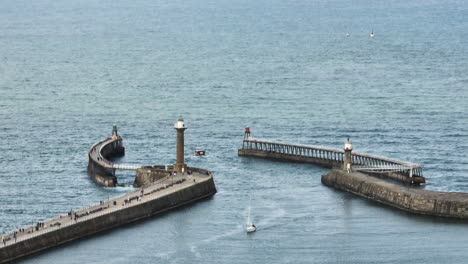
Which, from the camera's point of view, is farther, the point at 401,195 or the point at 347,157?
the point at 347,157

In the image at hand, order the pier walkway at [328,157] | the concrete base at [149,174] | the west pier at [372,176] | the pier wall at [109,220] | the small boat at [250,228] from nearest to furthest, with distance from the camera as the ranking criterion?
the pier wall at [109,220] < the small boat at [250,228] < the west pier at [372,176] < the concrete base at [149,174] < the pier walkway at [328,157]

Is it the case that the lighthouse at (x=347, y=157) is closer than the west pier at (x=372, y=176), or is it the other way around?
the west pier at (x=372, y=176)

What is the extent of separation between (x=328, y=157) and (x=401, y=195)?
23.2 metres

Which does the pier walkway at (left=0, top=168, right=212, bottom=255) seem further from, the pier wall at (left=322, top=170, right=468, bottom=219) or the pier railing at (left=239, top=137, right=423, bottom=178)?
the pier railing at (left=239, top=137, right=423, bottom=178)

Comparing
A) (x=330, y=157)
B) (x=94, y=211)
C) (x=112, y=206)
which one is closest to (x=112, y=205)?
(x=112, y=206)

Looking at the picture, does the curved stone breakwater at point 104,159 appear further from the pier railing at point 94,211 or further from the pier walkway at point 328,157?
the pier walkway at point 328,157

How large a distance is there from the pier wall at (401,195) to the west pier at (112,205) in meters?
13.9

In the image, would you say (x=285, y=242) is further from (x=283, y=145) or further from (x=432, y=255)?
(x=283, y=145)

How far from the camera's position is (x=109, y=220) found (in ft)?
436

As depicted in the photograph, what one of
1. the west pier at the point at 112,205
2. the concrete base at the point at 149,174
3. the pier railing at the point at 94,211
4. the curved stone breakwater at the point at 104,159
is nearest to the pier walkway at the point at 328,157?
the curved stone breakwater at the point at 104,159

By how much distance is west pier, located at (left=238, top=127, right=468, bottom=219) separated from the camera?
13850 cm

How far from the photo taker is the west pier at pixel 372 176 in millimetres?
138500

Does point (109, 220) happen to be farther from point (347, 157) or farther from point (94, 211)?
point (347, 157)

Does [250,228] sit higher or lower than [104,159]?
lower
